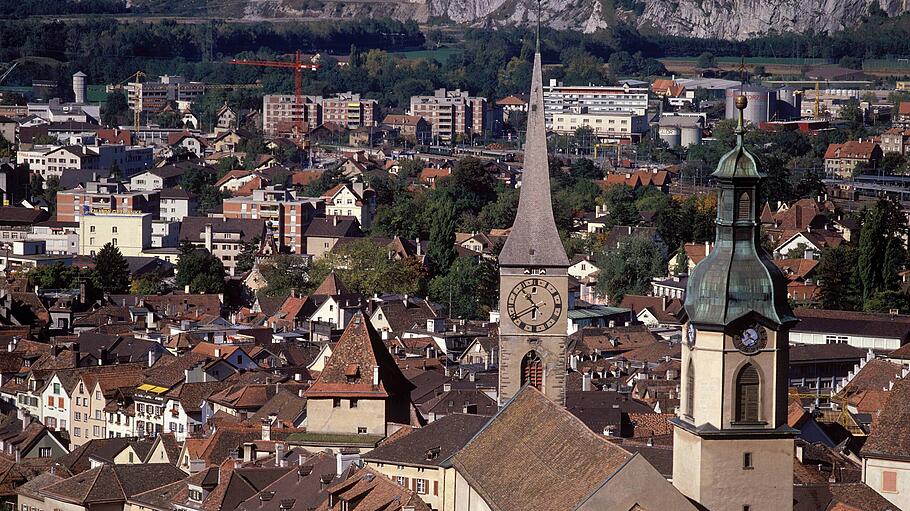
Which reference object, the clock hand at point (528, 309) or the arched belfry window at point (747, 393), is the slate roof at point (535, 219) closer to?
the clock hand at point (528, 309)

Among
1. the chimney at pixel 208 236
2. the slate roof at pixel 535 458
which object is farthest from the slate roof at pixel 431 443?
the chimney at pixel 208 236

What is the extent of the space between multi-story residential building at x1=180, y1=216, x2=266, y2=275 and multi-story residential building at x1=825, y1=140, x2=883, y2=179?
57046 millimetres

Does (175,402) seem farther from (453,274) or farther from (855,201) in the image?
(855,201)

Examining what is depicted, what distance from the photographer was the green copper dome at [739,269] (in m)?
37.4

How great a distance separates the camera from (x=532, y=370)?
49.9 m

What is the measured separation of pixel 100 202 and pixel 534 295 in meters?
87.1

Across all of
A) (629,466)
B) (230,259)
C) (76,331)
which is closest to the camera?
(629,466)

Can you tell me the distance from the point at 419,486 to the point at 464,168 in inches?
3762

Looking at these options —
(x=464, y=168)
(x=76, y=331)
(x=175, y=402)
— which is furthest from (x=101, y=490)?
(x=464, y=168)

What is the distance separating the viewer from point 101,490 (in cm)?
5878

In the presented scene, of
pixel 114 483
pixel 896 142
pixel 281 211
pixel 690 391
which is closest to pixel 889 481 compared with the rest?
pixel 690 391

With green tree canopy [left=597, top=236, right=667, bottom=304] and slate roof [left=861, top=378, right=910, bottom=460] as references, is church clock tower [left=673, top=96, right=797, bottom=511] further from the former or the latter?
green tree canopy [left=597, top=236, right=667, bottom=304]

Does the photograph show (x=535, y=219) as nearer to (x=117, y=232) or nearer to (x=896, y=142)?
(x=117, y=232)

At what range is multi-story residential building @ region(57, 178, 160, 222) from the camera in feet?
438
